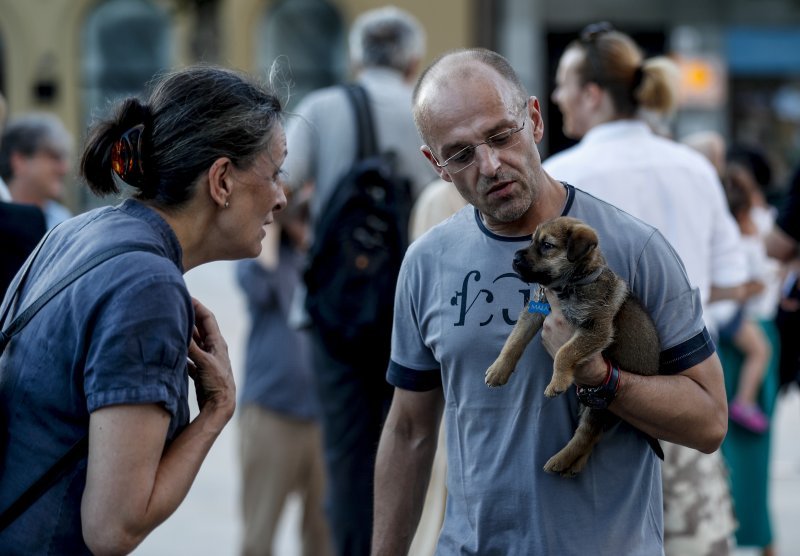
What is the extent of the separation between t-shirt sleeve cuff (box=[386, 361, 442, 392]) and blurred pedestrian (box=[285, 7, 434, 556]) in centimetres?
221

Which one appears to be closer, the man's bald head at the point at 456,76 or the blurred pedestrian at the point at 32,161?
the man's bald head at the point at 456,76

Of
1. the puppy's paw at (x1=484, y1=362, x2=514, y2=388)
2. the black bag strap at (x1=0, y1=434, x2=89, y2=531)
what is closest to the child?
the puppy's paw at (x1=484, y1=362, x2=514, y2=388)

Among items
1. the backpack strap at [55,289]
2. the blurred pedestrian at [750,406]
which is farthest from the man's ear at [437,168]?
the blurred pedestrian at [750,406]

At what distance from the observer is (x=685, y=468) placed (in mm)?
4391

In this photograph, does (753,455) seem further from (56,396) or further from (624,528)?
(56,396)

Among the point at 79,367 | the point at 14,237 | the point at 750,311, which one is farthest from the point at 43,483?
the point at 750,311

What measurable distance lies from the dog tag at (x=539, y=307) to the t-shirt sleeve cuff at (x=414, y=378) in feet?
1.43

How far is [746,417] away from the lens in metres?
6.74

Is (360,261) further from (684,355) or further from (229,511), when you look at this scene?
(229,511)

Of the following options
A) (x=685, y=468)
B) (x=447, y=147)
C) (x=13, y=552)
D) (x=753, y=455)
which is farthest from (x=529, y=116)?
(x=753, y=455)

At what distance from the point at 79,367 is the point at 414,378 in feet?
2.88

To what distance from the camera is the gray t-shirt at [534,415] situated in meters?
2.68

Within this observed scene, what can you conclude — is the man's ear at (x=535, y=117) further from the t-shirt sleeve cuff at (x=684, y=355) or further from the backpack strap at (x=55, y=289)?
the backpack strap at (x=55, y=289)

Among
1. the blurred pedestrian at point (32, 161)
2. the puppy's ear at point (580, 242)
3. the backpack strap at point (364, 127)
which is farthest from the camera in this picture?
the blurred pedestrian at point (32, 161)
